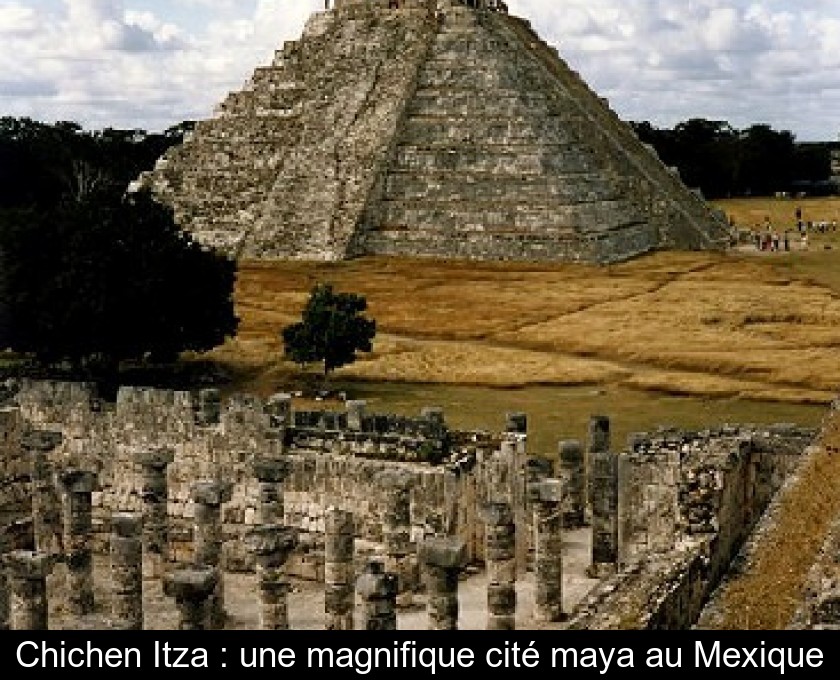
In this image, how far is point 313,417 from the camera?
75.6 feet

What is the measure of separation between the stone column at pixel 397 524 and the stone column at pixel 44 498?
541 centimetres

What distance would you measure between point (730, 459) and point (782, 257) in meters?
56.2

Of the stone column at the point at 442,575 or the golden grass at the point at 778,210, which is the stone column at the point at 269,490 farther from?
the golden grass at the point at 778,210

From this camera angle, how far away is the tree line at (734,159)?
414 ft

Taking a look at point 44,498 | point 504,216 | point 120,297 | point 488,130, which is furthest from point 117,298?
point 488,130

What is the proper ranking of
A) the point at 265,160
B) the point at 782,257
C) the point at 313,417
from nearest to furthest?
the point at 313,417
the point at 782,257
the point at 265,160

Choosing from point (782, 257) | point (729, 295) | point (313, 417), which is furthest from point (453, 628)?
point (782, 257)

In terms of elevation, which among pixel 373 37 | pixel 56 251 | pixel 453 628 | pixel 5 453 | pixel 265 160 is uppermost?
pixel 373 37

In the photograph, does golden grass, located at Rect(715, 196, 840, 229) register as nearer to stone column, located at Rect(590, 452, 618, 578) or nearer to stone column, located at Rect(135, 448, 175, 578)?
stone column, located at Rect(590, 452, 618, 578)

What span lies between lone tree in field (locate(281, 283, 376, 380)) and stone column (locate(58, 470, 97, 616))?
61.5 ft
